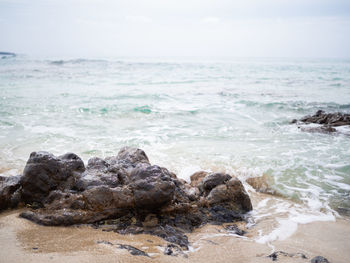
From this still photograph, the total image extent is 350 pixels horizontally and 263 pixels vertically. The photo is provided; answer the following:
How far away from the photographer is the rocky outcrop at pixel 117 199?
3029mm

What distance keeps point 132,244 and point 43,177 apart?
58.0 inches

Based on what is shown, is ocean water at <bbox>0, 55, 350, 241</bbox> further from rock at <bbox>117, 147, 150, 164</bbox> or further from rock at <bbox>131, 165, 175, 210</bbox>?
rock at <bbox>131, 165, 175, 210</bbox>

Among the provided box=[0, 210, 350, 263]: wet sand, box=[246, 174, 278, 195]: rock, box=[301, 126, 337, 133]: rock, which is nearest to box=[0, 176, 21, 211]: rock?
box=[0, 210, 350, 263]: wet sand

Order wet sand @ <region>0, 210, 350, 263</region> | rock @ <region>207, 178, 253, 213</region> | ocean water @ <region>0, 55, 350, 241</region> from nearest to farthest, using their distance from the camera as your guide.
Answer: wet sand @ <region>0, 210, 350, 263</region>, rock @ <region>207, 178, 253, 213</region>, ocean water @ <region>0, 55, 350, 241</region>

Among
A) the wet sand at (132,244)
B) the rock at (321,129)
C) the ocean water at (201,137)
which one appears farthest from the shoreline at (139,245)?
the rock at (321,129)

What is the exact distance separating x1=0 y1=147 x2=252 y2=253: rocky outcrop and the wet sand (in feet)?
0.46

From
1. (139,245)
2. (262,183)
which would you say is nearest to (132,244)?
(139,245)

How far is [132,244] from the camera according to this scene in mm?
2660

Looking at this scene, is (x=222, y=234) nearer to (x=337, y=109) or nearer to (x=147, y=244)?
(x=147, y=244)

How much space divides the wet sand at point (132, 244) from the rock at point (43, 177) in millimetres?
284

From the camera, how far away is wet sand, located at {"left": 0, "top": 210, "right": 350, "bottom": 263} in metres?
2.40

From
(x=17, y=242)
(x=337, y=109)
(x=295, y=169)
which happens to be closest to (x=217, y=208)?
(x=17, y=242)

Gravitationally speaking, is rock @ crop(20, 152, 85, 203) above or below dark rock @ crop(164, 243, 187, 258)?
above

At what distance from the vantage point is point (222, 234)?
311cm
